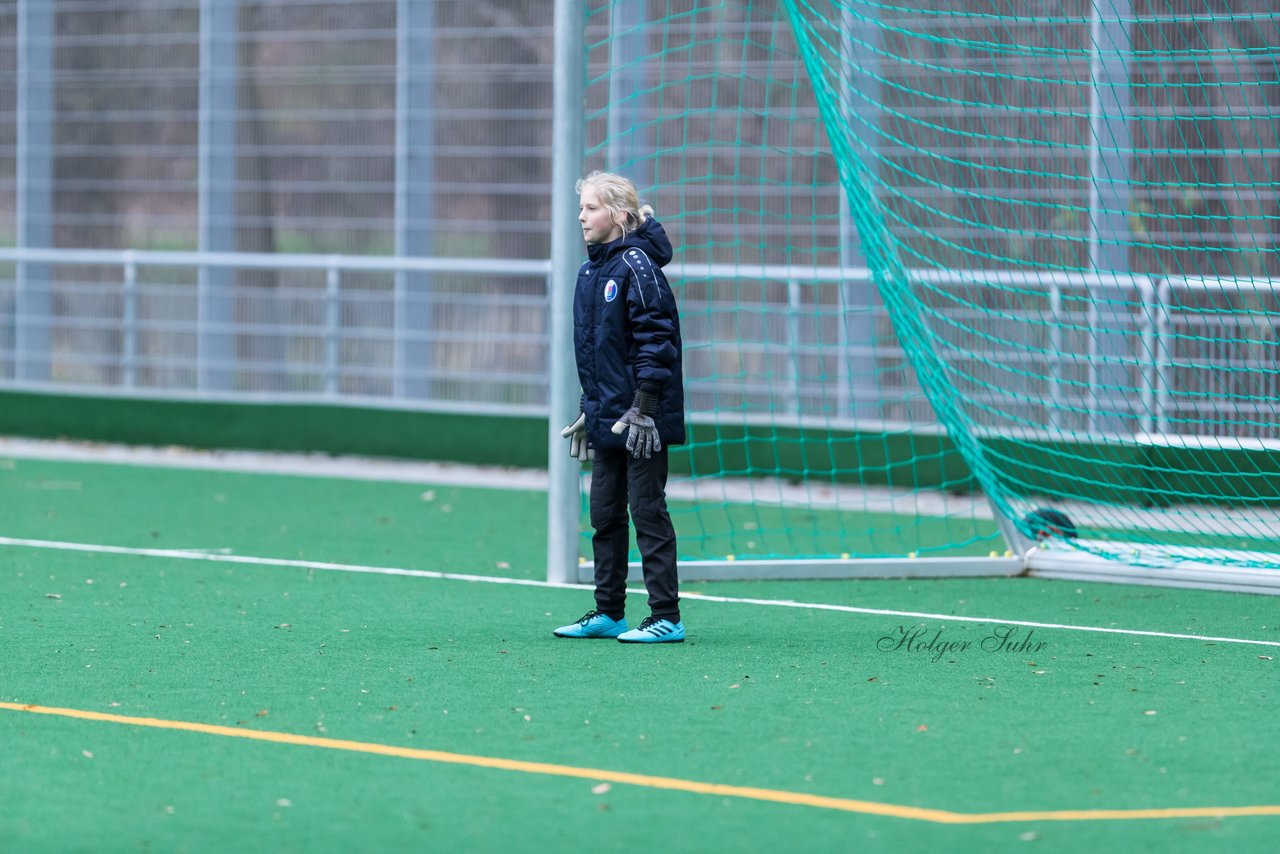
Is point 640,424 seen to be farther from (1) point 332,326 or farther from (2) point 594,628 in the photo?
(1) point 332,326

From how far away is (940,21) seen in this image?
1112cm

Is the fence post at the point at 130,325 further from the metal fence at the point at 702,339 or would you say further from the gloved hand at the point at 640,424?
the gloved hand at the point at 640,424

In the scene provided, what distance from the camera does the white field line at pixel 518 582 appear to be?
24.5ft

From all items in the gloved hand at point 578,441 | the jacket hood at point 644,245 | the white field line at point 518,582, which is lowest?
the white field line at point 518,582

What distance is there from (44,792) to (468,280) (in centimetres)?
905

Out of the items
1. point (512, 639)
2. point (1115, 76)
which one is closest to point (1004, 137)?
point (1115, 76)

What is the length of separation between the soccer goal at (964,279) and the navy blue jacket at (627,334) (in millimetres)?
1432

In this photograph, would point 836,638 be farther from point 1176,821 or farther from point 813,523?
point 813,523

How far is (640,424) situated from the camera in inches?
271

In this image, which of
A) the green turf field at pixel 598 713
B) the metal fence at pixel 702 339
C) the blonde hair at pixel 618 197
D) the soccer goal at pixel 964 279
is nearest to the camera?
the green turf field at pixel 598 713

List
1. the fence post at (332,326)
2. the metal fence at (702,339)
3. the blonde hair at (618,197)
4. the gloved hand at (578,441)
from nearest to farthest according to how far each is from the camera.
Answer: the blonde hair at (618,197)
the gloved hand at (578,441)
the metal fence at (702,339)
the fence post at (332,326)

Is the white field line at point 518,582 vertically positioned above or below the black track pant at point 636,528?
below

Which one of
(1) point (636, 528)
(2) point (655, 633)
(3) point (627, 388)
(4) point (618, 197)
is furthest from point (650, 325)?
(2) point (655, 633)

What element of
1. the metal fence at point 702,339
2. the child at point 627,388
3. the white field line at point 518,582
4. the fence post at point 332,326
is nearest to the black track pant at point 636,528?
the child at point 627,388
